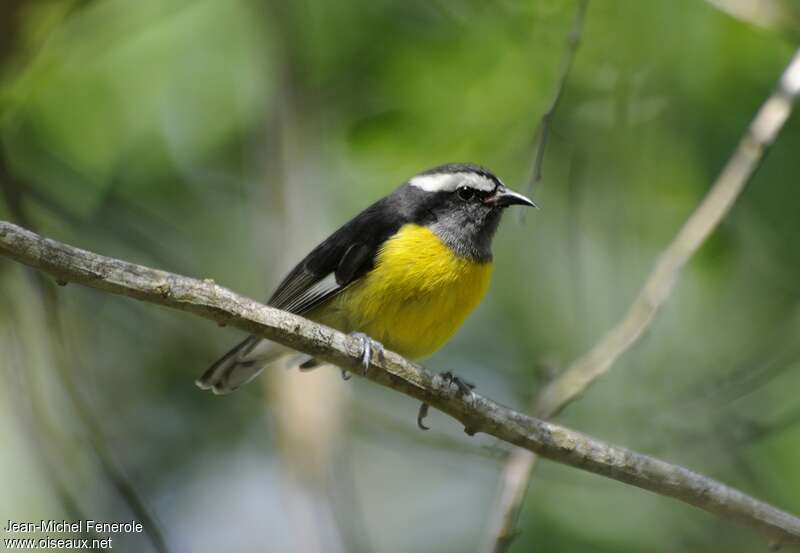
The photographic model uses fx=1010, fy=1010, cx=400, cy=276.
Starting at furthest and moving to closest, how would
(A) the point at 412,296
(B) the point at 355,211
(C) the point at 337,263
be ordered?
(B) the point at 355,211
(C) the point at 337,263
(A) the point at 412,296

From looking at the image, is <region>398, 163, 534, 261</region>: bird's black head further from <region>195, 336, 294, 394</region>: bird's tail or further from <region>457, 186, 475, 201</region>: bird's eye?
<region>195, 336, 294, 394</region>: bird's tail

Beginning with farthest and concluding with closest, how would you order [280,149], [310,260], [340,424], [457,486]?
[457,486] → [280,149] → [340,424] → [310,260]

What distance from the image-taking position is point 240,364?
197 inches

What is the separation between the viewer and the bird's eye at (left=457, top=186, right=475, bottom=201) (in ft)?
16.7

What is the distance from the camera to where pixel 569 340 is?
7016mm

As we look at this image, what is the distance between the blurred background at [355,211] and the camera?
500cm

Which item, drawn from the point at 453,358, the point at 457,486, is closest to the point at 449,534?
the point at 457,486

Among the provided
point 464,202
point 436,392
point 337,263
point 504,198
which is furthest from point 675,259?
point 337,263

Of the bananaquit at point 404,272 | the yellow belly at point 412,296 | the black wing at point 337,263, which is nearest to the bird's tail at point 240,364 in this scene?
the bananaquit at point 404,272

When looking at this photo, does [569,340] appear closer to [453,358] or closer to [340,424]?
[453,358]

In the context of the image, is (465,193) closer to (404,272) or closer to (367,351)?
(404,272)

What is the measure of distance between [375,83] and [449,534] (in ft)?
10.1

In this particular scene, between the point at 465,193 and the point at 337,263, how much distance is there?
0.75m

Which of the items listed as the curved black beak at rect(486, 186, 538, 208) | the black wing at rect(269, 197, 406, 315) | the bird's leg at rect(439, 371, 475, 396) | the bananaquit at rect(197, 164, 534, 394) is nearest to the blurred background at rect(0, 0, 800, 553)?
the curved black beak at rect(486, 186, 538, 208)
